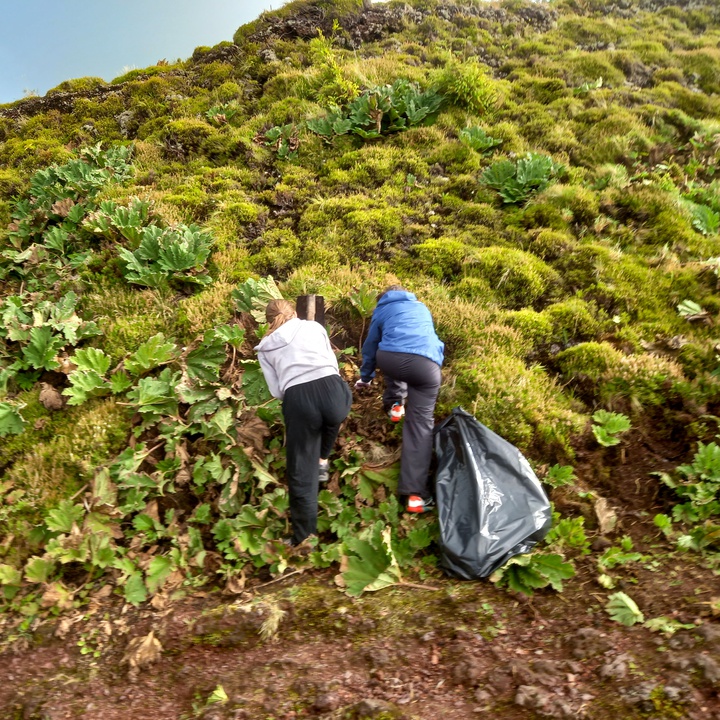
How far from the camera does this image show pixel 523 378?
529 cm

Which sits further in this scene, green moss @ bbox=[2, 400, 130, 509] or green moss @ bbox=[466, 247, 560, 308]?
green moss @ bbox=[466, 247, 560, 308]

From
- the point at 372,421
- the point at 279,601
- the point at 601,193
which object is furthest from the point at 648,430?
the point at 601,193

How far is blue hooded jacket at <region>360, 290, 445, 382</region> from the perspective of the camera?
4645mm

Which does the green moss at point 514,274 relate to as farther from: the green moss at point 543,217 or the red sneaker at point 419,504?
the red sneaker at point 419,504

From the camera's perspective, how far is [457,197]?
8383 mm

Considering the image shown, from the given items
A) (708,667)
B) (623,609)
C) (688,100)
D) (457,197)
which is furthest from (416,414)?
(688,100)

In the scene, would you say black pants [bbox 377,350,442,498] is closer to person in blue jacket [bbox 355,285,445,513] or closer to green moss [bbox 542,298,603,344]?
person in blue jacket [bbox 355,285,445,513]

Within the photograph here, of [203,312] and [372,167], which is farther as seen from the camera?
[372,167]

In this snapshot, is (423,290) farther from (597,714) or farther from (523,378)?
(597,714)

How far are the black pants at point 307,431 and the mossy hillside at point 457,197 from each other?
1516 millimetres

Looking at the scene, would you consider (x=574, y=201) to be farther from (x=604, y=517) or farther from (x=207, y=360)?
(x=207, y=360)

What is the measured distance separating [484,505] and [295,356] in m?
2.05

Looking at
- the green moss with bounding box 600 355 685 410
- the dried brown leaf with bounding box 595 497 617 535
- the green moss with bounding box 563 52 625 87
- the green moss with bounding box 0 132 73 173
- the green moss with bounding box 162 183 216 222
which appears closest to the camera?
the dried brown leaf with bounding box 595 497 617 535

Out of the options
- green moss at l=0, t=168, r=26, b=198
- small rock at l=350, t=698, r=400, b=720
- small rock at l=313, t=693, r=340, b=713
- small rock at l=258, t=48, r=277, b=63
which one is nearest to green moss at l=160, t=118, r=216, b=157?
green moss at l=0, t=168, r=26, b=198
